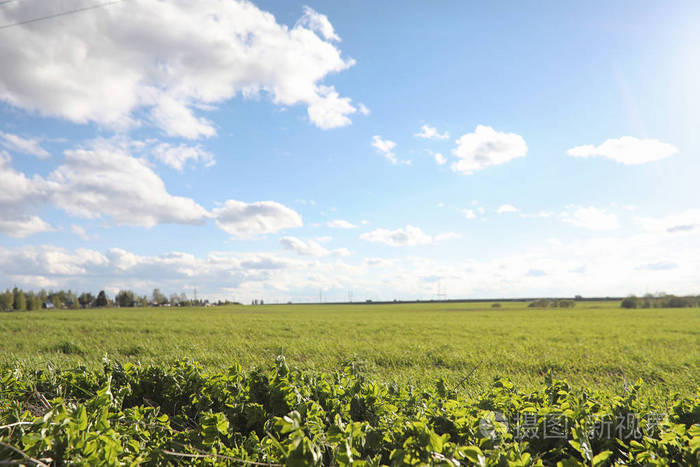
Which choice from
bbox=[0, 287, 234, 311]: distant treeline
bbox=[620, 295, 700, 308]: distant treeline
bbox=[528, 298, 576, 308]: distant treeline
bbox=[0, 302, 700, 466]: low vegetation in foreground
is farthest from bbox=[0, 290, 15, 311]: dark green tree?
bbox=[620, 295, 700, 308]: distant treeline

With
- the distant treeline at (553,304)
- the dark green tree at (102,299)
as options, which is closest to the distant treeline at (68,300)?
the dark green tree at (102,299)

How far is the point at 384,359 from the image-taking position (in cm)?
1134

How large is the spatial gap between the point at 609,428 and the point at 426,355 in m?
10.0

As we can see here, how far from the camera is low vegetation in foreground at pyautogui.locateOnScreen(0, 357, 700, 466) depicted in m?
1.72

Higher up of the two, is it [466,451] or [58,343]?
[466,451]

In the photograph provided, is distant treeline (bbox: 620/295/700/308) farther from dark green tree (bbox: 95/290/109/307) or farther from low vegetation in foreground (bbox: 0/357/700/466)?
dark green tree (bbox: 95/290/109/307)

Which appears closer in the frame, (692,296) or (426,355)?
(426,355)

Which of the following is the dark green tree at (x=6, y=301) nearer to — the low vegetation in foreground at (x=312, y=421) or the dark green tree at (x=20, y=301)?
the dark green tree at (x=20, y=301)

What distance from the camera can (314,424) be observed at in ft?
7.50

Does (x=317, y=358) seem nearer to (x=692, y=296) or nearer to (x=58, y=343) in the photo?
(x=58, y=343)

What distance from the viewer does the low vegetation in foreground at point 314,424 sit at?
1.72 metres

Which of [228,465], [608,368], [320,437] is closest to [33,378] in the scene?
[228,465]

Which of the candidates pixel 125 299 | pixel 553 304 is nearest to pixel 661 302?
pixel 553 304

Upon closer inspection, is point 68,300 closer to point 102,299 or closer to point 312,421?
point 102,299
